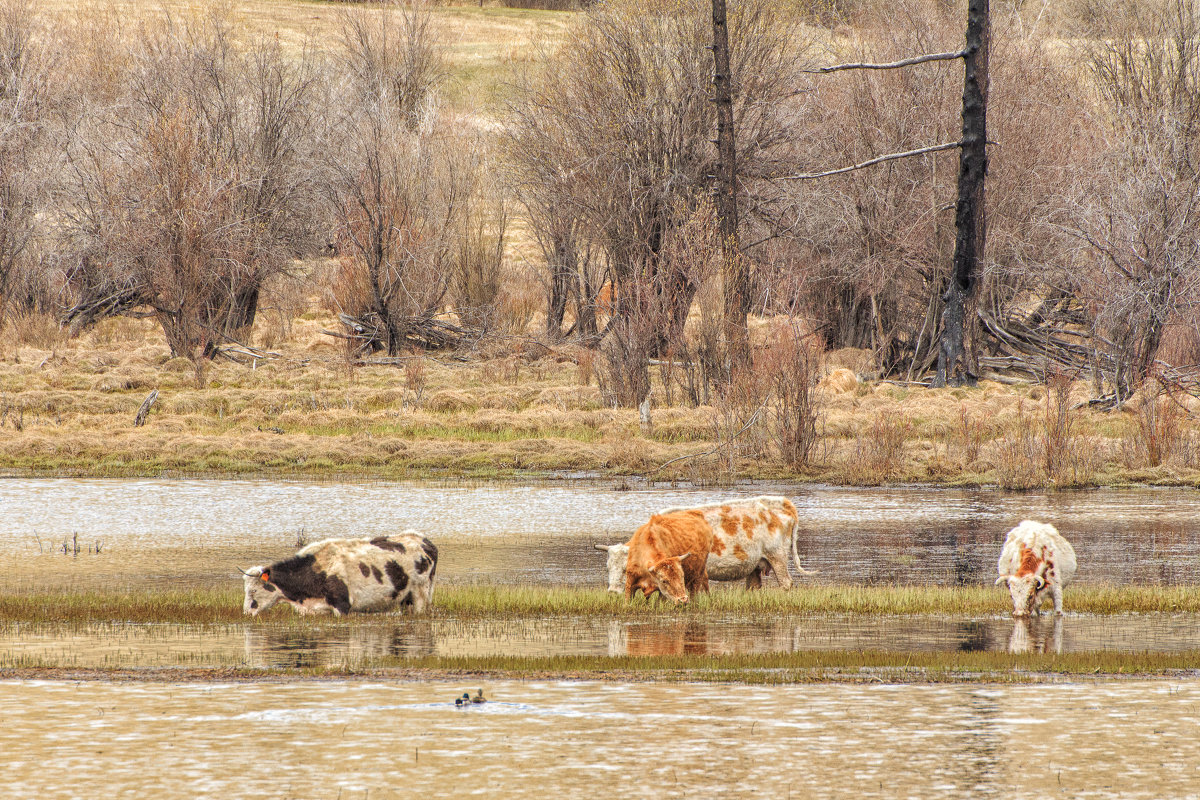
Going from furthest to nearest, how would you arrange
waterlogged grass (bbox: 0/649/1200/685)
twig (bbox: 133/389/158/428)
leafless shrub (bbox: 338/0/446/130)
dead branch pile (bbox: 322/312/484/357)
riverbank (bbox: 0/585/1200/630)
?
leafless shrub (bbox: 338/0/446/130), dead branch pile (bbox: 322/312/484/357), twig (bbox: 133/389/158/428), riverbank (bbox: 0/585/1200/630), waterlogged grass (bbox: 0/649/1200/685)

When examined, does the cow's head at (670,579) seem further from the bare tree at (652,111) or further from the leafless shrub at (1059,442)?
the bare tree at (652,111)

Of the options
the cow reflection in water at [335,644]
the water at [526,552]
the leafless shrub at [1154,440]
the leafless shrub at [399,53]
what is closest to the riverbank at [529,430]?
the leafless shrub at [1154,440]

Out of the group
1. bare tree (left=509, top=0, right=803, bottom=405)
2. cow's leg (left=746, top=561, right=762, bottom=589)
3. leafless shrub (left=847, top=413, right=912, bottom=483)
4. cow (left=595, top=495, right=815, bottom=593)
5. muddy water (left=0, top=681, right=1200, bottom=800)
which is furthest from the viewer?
bare tree (left=509, top=0, right=803, bottom=405)

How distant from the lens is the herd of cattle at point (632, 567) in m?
13.4

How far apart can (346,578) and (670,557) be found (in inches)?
123

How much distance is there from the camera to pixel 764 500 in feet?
50.0

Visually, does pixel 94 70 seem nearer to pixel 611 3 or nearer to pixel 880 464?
pixel 611 3

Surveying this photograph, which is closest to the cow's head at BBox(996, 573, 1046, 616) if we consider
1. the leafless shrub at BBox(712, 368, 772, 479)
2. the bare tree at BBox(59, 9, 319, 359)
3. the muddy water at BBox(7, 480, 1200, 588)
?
the muddy water at BBox(7, 480, 1200, 588)

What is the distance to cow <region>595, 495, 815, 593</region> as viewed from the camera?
1484 cm

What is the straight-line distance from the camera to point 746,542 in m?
14.9

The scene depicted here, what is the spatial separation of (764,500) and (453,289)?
34669mm

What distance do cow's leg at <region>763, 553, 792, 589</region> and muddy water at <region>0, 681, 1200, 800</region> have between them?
4782 mm

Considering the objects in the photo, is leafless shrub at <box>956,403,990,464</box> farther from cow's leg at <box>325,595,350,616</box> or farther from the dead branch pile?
the dead branch pile

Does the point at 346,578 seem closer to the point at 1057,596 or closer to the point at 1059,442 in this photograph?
the point at 1057,596
